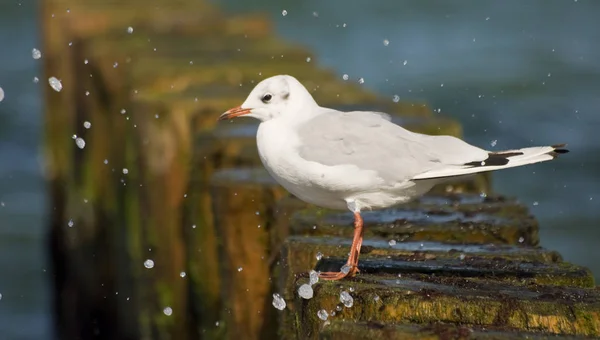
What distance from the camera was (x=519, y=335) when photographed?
314cm

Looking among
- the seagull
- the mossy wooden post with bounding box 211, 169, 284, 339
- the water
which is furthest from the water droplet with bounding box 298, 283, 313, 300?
the water

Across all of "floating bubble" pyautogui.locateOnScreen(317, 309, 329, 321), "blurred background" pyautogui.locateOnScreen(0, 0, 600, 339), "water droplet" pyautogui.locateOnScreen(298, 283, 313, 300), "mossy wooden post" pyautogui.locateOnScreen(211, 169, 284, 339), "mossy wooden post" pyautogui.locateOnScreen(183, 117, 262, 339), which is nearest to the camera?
"floating bubble" pyautogui.locateOnScreen(317, 309, 329, 321)

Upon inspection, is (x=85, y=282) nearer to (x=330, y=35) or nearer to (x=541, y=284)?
(x=541, y=284)

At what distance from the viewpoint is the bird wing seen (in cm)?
436

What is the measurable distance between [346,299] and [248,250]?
2037mm

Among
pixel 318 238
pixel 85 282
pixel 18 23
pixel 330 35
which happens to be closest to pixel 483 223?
pixel 318 238

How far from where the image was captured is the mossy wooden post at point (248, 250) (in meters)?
5.53

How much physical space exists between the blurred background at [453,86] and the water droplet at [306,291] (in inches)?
187

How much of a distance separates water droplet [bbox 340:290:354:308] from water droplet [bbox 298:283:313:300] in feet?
0.43

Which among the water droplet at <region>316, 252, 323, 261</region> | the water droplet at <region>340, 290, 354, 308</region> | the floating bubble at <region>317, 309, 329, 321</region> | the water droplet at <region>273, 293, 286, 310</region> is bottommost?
the water droplet at <region>273, 293, 286, 310</region>

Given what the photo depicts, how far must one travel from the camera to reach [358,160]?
4.41 meters

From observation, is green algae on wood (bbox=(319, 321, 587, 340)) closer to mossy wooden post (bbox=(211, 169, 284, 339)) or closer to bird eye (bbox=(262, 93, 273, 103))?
bird eye (bbox=(262, 93, 273, 103))

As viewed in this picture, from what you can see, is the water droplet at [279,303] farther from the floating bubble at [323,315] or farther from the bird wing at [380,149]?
the floating bubble at [323,315]

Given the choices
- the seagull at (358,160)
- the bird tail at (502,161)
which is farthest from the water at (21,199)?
the bird tail at (502,161)
